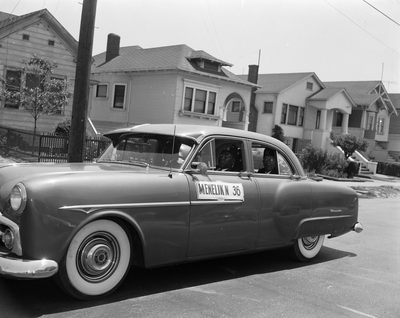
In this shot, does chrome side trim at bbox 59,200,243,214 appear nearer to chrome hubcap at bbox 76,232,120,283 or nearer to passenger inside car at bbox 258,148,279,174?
chrome hubcap at bbox 76,232,120,283

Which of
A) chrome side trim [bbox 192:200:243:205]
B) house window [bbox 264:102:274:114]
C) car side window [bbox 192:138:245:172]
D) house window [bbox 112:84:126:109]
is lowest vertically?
chrome side trim [bbox 192:200:243:205]

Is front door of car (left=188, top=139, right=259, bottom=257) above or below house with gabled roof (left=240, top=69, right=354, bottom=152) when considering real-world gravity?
below

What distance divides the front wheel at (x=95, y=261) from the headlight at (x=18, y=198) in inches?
20.6

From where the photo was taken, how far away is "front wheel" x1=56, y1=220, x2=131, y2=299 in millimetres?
4031

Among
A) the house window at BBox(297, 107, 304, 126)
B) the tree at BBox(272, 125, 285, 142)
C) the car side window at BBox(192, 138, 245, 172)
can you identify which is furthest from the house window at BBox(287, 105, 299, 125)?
the car side window at BBox(192, 138, 245, 172)

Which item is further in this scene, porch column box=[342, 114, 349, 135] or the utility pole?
porch column box=[342, 114, 349, 135]

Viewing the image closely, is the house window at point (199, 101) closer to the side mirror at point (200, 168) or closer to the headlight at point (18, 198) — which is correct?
the side mirror at point (200, 168)

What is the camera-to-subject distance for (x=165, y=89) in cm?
2672

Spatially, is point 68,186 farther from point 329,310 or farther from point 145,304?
point 329,310

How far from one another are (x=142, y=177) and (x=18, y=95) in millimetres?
17572

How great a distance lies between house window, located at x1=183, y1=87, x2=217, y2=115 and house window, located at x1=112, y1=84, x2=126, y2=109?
15.1 feet

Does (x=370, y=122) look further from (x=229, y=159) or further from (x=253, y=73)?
(x=229, y=159)

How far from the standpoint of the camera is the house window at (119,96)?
29.0 metres

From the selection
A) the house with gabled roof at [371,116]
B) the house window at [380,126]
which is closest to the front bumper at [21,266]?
the house with gabled roof at [371,116]
